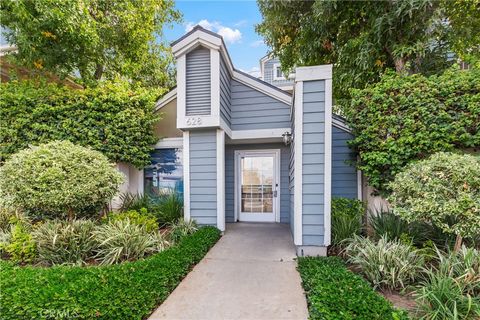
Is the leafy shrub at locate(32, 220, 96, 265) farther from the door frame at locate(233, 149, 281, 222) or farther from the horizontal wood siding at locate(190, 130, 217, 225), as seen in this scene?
the door frame at locate(233, 149, 281, 222)

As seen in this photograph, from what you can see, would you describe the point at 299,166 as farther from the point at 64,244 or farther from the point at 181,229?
the point at 64,244

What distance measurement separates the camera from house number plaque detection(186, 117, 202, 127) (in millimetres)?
5236

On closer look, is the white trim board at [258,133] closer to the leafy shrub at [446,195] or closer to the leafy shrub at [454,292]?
the leafy shrub at [446,195]

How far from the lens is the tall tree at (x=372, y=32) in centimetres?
Answer: 568

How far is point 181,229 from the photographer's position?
4.87m

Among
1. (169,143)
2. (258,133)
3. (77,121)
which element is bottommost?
(169,143)

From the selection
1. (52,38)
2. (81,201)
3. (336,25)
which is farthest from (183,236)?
(336,25)

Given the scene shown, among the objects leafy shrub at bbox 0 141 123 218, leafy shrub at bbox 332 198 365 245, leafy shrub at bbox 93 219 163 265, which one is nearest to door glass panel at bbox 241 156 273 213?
leafy shrub at bbox 332 198 365 245

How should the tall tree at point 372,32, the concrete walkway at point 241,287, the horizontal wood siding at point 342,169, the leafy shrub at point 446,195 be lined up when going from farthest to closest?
the horizontal wood siding at point 342,169 → the tall tree at point 372,32 → the leafy shrub at point 446,195 → the concrete walkway at point 241,287

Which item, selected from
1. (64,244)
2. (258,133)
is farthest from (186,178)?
(64,244)

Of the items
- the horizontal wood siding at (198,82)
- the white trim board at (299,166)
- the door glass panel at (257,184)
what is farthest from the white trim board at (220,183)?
the white trim board at (299,166)

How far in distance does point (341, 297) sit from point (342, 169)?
408 centimetres

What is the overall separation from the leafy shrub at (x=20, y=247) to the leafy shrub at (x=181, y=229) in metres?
2.17

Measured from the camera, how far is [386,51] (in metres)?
6.48
